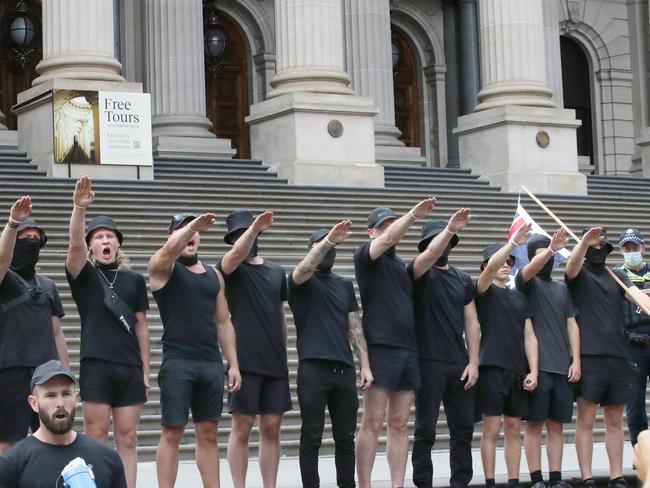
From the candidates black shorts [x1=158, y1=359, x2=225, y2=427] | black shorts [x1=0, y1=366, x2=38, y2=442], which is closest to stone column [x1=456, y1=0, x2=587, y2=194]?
black shorts [x1=158, y1=359, x2=225, y2=427]

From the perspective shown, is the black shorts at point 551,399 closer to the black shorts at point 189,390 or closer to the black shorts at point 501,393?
the black shorts at point 501,393

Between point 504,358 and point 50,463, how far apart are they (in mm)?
5433

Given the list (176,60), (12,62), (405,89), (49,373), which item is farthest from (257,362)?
(405,89)

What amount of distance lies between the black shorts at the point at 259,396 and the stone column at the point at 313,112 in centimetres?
1252

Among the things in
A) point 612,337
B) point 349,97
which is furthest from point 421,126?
point 612,337

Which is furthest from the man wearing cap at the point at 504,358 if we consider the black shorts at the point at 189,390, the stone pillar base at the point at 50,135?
the stone pillar base at the point at 50,135

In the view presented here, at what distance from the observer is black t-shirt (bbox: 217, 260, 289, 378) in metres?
10.9

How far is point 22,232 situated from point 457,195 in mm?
14073

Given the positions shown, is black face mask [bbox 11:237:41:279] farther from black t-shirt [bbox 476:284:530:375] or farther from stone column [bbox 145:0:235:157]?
stone column [bbox 145:0:235:157]

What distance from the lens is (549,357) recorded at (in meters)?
12.1

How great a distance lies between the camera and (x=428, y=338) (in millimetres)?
11477

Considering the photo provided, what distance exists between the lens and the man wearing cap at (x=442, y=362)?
37.3ft

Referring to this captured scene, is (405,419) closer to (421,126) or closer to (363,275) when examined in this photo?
(363,275)

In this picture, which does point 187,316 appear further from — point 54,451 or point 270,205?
point 270,205
